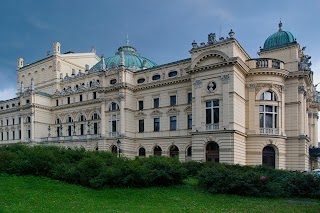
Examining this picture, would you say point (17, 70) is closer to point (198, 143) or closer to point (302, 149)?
point (198, 143)

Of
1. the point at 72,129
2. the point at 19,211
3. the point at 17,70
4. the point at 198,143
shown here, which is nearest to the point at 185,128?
the point at 198,143

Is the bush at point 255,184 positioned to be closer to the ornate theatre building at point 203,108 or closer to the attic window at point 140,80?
the ornate theatre building at point 203,108

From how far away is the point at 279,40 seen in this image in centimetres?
5106

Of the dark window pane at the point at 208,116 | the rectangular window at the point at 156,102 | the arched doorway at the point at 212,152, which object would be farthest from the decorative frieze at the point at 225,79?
the rectangular window at the point at 156,102

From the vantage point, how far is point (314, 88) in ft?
208

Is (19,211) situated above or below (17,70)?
below

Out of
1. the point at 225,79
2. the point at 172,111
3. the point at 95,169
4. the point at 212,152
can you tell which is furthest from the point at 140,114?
the point at 95,169

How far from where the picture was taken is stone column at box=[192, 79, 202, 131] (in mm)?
44562

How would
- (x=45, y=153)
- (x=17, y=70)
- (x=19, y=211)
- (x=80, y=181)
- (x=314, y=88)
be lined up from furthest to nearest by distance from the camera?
(x=17, y=70) → (x=314, y=88) → (x=45, y=153) → (x=80, y=181) → (x=19, y=211)

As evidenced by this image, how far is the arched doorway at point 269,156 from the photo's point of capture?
44656mm

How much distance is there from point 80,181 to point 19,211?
7531mm

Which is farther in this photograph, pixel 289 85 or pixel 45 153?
pixel 289 85

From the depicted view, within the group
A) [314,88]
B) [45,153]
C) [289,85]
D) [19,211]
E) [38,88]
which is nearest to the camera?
[19,211]

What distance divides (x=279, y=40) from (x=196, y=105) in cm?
1882
